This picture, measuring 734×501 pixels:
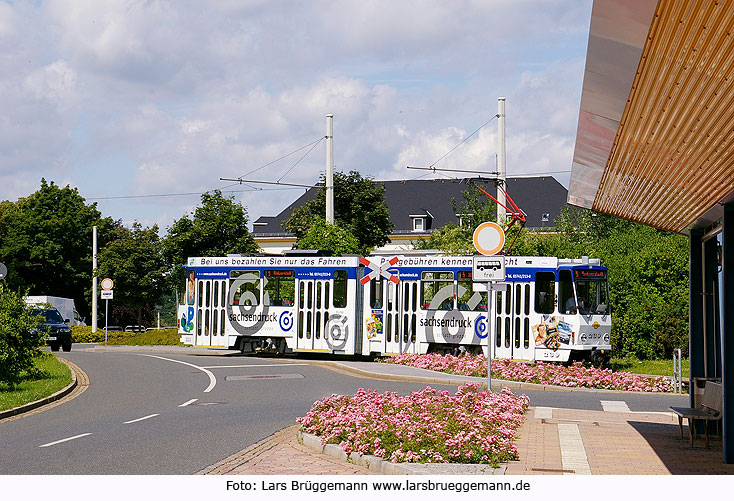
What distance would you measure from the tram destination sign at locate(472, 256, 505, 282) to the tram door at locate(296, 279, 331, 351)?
1439cm

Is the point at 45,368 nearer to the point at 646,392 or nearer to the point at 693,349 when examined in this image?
the point at 646,392

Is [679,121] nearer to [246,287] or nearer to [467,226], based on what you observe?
[246,287]

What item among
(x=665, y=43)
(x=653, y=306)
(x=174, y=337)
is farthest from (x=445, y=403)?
(x=174, y=337)

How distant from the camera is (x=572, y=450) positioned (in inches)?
431

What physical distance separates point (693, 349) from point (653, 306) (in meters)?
17.4

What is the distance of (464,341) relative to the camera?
27.0m

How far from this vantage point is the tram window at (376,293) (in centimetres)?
2917

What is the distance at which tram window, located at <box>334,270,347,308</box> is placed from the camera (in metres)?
29.4

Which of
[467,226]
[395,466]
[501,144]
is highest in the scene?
[501,144]

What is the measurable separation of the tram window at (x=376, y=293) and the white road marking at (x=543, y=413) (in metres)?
13.3

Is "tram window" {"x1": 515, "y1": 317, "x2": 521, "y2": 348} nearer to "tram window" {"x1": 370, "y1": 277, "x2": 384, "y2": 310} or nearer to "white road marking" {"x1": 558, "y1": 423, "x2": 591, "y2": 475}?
"tram window" {"x1": 370, "y1": 277, "x2": 384, "y2": 310}

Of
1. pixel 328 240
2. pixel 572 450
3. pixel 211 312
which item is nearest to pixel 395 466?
pixel 572 450

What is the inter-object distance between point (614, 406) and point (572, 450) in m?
6.73

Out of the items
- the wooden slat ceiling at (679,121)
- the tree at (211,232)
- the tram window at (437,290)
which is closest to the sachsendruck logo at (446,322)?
the tram window at (437,290)
